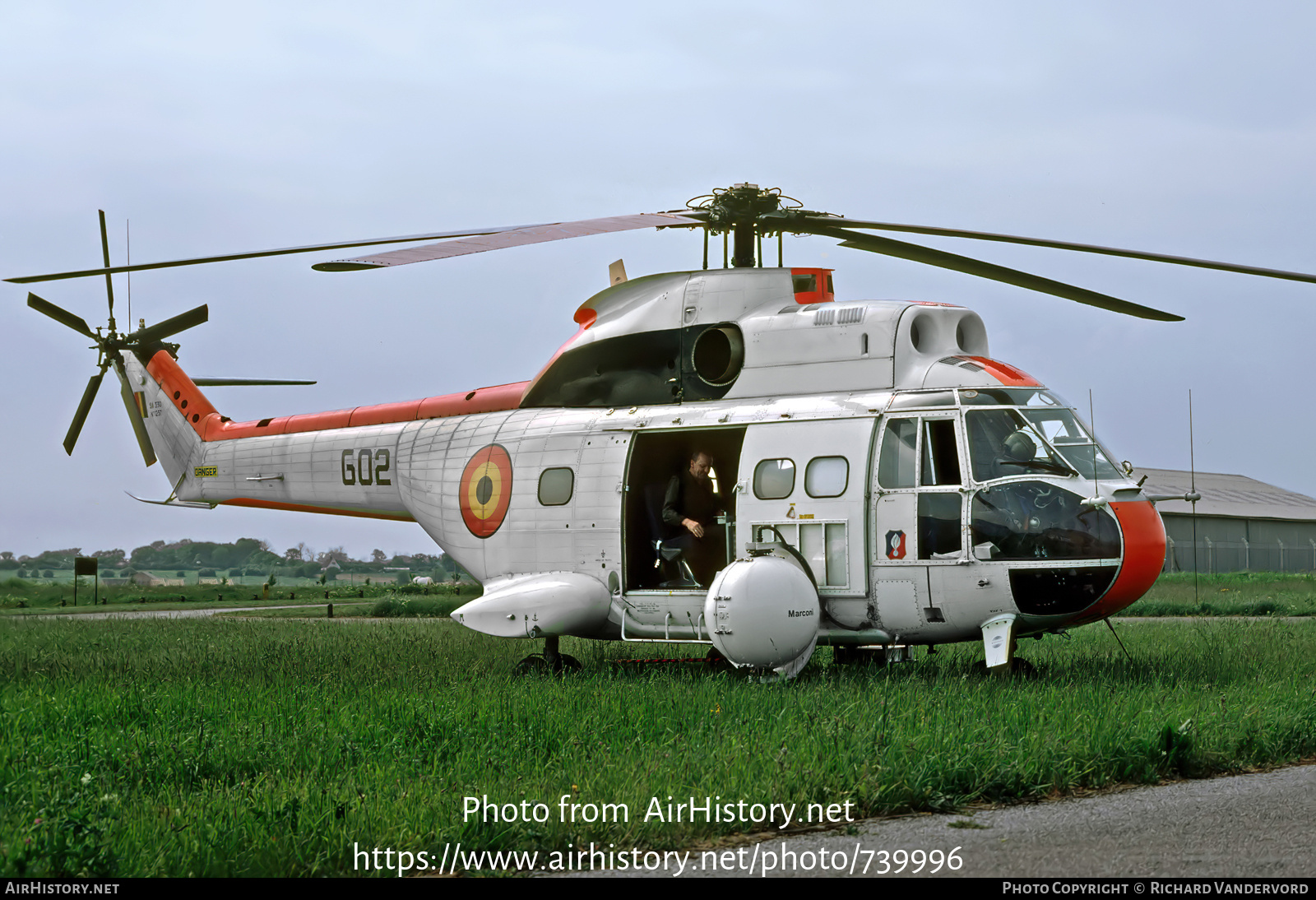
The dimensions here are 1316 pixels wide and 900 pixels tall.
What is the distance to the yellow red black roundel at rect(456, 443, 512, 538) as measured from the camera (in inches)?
509

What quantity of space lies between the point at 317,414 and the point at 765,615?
7925mm

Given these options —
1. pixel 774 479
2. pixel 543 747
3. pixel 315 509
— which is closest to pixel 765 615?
pixel 774 479

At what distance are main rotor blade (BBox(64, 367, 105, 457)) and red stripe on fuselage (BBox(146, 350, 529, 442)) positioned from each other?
3.78 ft

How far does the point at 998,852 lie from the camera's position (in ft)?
17.8

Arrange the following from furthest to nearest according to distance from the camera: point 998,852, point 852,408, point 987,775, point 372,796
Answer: point 852,408, point 987,775, point 372,796, point 998,852

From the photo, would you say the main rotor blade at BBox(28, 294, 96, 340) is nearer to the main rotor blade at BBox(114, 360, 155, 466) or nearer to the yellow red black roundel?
the main rotor blade at BBox(114, 360, 155, 466)

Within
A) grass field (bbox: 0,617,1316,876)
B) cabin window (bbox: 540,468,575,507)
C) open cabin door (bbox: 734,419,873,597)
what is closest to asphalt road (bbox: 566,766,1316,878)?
grass field (bbox: 0,617,1316,876)

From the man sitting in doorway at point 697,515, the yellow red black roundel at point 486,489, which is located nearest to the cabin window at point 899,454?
the man sitting in doorway at point 697,515

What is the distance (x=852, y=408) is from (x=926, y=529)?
4.52ft

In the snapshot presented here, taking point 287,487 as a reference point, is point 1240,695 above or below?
below

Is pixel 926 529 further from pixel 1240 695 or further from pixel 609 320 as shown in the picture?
pixel 609 320

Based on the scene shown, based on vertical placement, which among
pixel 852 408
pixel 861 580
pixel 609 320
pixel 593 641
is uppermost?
pixel 609 320

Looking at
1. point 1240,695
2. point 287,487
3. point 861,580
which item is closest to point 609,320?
point 861,580

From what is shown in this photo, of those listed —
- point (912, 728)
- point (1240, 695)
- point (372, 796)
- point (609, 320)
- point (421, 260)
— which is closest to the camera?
point (372, 796)
